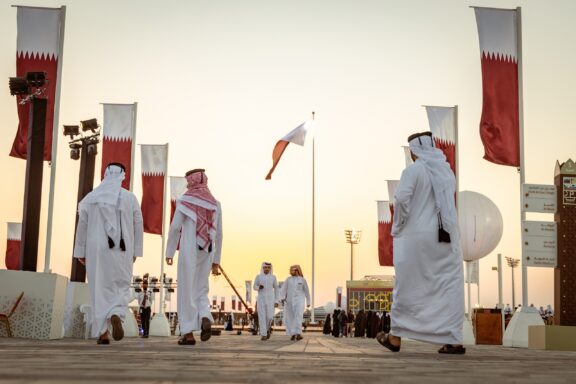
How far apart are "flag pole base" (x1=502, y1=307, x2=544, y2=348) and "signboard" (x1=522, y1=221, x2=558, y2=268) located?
1277mm

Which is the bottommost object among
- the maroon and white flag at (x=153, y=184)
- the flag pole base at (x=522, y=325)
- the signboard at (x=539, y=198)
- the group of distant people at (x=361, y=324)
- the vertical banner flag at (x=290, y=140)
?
the group of distant people at (x=361, y=324)

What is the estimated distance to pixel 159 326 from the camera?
2425cm

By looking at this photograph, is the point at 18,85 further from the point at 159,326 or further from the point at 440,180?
the point at 159,326

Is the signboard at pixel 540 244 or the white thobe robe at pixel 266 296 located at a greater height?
the signboard at pixel 540 244

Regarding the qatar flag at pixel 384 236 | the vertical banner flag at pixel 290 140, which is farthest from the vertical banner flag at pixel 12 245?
the vertical banner flag at pixel 290 140

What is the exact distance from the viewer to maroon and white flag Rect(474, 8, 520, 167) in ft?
44.7

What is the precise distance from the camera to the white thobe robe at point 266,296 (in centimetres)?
1967

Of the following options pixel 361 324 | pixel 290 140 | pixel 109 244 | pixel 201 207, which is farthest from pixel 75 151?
pixel 361 324

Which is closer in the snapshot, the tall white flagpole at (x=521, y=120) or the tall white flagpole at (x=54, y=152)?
the tall white flagpole at (x=54, y=152)

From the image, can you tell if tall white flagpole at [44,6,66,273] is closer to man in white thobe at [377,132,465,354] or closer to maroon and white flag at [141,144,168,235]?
man in white thobe at [377,132,465,354]

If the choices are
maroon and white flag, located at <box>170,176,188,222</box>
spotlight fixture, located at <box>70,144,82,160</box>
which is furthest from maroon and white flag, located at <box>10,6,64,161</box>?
maroon and white flag, located at <box>170,176,188,222</box>

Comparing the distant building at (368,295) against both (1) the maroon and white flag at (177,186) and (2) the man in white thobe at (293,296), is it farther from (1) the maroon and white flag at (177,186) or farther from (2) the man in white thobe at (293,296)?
(2) the man in white thobe at (293,296)

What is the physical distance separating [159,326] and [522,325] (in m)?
13.5

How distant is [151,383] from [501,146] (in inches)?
469
